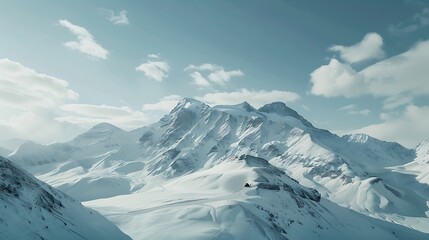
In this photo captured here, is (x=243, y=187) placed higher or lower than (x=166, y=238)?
higher

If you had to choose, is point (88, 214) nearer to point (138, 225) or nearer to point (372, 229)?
point (138, 225)

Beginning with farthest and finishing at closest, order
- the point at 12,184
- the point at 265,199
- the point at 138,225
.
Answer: the point at 265,199, the point at 138,225, the point at 12,184

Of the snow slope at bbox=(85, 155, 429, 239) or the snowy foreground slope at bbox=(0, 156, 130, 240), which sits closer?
the snowy foreground slope at bbox=(0, 156, 130, 240)

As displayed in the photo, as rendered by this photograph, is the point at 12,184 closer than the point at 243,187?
Yes

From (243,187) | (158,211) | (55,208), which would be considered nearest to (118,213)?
(158,211)

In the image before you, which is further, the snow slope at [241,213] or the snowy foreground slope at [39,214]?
the snow slope at [241,213]

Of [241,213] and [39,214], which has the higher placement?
[39,214]

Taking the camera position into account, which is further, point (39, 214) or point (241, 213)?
point (241, 213)

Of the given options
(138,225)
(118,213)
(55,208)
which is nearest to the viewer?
(55,208)
